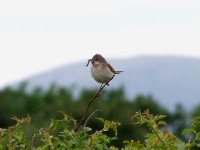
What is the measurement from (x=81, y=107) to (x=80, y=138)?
5069 centimetres

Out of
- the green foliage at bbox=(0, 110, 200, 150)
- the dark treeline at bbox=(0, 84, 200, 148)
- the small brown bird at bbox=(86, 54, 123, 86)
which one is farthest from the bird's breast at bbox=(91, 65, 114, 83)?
the dark treeline at bbox=(0, 84, 200, 148)

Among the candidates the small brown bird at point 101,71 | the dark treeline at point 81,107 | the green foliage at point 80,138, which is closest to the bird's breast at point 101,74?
the small brown bird at point 101,71

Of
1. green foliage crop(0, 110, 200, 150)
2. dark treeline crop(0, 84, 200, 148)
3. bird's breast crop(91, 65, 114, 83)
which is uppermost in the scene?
bird's breast crop(91, 65, 114, 83)

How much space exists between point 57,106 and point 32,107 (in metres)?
7.65

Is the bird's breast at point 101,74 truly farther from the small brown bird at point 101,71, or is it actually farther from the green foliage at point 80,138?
the green foliage at point 80,138

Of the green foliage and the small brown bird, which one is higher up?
the small brown bird

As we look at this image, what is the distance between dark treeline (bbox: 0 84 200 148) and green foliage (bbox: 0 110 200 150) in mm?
45426

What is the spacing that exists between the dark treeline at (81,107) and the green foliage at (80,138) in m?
45.4

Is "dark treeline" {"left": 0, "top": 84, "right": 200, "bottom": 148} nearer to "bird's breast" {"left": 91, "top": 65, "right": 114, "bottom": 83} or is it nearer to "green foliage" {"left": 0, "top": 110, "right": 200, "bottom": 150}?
"bird's breast" {"left": 91, "top": 65, "right": 114, "bottom": 83}

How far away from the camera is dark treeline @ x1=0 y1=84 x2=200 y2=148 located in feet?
183

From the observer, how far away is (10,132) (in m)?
6.12

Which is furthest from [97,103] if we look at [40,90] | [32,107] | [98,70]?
[98,70]

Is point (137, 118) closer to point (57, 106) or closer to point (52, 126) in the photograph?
point (52, 126)

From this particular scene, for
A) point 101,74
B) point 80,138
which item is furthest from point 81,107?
point 80,138
